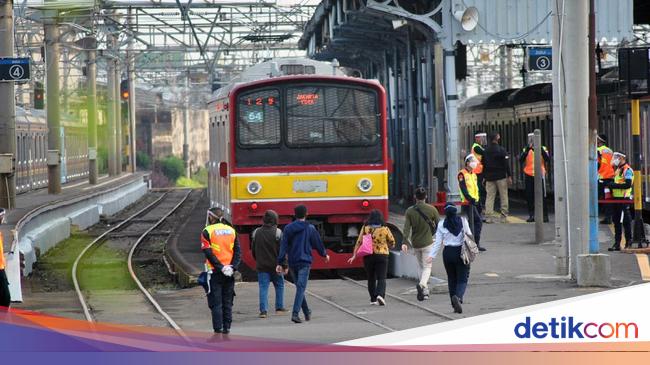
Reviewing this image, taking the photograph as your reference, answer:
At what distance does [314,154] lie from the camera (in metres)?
24.0

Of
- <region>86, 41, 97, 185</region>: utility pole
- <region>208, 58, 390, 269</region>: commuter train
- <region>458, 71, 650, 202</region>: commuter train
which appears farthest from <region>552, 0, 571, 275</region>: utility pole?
<region>86, 41, 97, 185</region>: utility pole

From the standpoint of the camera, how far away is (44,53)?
46688 millimetres

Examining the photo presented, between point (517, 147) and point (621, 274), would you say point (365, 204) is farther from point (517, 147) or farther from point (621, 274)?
point (517, 147)

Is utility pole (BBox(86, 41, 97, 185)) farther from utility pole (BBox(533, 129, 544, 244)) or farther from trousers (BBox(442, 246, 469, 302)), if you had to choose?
trousers (BBox(442, 246, 469, 302))

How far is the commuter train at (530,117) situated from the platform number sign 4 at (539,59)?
186cm

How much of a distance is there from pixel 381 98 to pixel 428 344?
35.4 feet

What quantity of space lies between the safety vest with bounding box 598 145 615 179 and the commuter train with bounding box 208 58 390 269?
4.42 meters

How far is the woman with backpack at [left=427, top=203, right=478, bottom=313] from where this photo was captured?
17.5m

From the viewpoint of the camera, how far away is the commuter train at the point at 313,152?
934 inches

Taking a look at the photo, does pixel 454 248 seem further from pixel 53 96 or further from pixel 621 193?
pixel 53 96

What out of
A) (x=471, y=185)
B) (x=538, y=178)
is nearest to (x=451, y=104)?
(x=538, y=178)

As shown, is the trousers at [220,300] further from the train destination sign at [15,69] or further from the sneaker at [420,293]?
the train destination sign at [15,69]

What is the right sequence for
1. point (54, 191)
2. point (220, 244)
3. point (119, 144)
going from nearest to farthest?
point (220, 244), point (54, 191), point (119, 144)

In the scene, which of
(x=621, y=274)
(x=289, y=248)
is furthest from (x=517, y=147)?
(x=289, y=248)
